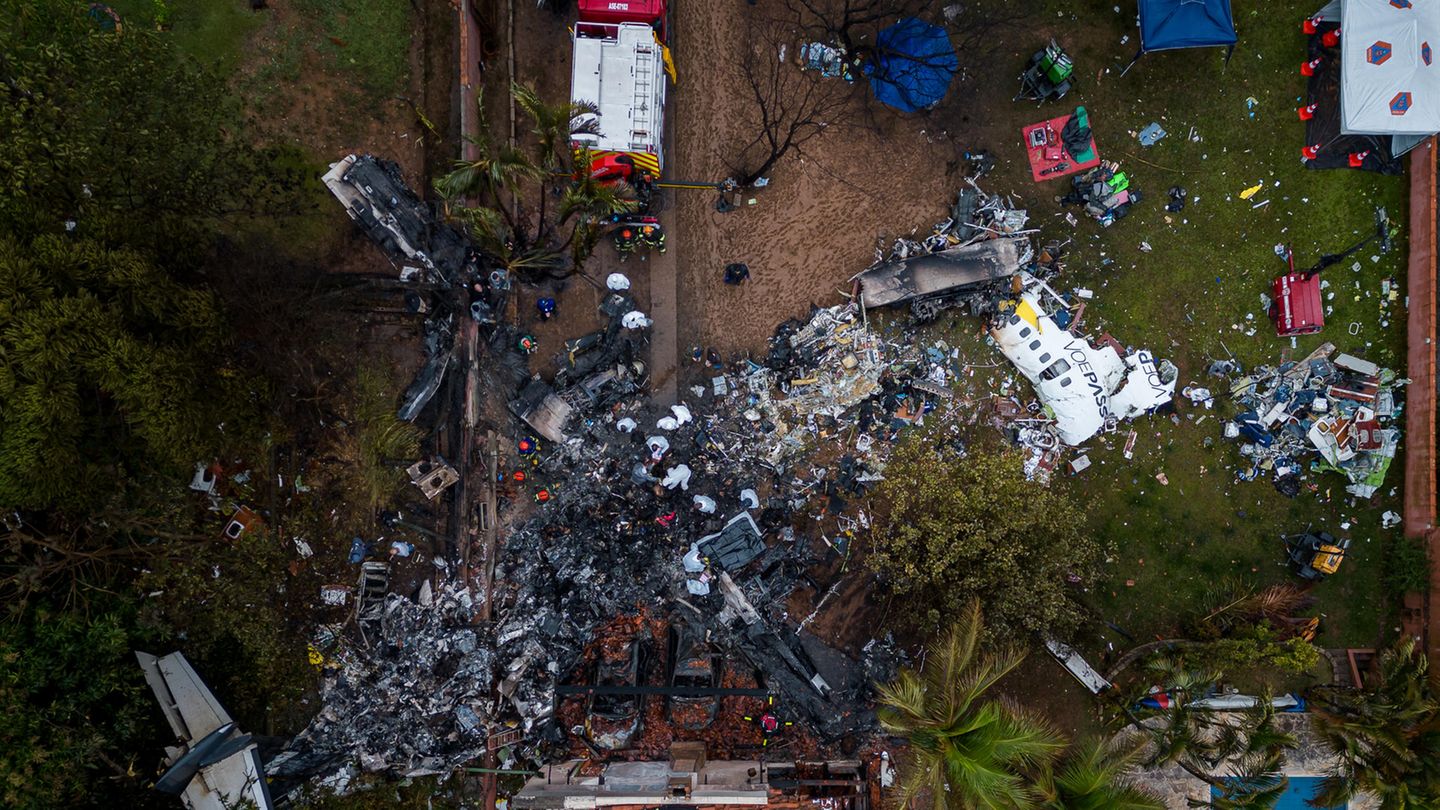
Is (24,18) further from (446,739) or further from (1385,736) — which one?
(1385,736)

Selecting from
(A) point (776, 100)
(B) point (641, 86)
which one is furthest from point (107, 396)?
(A) point (776, 100)

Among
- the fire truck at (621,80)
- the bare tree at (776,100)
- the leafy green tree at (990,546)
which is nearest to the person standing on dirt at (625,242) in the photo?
the fire truck at (621,80)

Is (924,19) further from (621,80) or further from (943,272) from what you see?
(621,80)

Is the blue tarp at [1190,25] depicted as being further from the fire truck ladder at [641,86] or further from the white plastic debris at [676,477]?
the white plastic debris at [676,477]

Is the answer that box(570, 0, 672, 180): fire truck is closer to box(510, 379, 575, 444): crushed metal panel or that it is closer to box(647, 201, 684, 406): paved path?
box(647, 201, 684, 406): paved path

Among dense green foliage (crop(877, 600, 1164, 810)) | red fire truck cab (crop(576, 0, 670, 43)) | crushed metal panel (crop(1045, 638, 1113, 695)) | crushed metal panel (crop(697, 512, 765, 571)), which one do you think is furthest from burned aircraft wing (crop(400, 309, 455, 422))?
crushed metal panel (crop(1045, 638, 1113, 695))

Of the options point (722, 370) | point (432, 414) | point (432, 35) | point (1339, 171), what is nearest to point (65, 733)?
point (432, 414)
